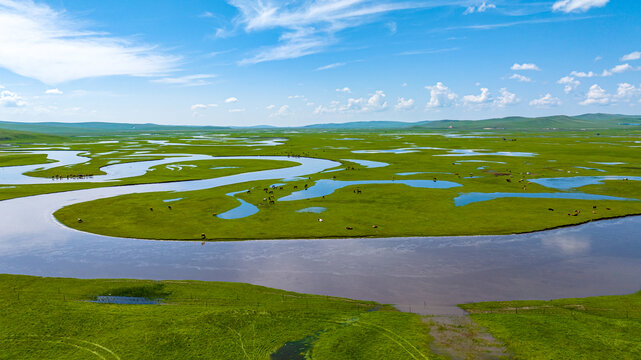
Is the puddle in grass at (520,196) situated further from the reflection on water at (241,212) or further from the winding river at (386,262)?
the reflection on water at (241,212)

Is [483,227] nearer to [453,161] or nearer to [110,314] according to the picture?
[110,314]

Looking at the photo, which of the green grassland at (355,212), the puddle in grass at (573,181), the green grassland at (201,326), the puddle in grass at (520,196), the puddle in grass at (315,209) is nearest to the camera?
the green grassland at (201,326)

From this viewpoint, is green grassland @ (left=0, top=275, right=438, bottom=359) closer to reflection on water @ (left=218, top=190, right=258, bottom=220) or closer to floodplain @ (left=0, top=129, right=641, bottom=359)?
floodplain @ (left=0, top=129, right=641, bottom=359)

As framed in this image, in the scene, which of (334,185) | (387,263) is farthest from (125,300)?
(334,185)

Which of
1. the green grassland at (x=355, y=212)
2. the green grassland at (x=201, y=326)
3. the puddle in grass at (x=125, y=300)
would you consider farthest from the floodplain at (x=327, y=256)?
the green grassland at (x=355, y=212)

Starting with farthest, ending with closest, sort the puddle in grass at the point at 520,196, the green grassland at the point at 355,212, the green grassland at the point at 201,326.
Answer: the puddle in grass at the point at 520,196 < the green grassland at the point at 355,212 < the green grassland at the point at 201,326

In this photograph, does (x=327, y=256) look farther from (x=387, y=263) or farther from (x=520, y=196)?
(x=520, y=196)
